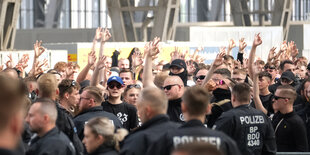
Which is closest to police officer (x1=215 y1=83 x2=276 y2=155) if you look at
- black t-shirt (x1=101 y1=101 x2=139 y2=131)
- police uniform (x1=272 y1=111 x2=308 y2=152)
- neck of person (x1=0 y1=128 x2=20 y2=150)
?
police uniform (x1=272 y1=111 x2=308 y2=152)

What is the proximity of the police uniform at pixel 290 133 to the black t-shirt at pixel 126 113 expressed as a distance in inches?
71.1

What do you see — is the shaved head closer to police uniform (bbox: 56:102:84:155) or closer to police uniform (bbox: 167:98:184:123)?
police uniform (bbox: 167:98:184:123)

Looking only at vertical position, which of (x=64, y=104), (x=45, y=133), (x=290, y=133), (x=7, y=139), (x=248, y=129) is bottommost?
(x=290, y=133)

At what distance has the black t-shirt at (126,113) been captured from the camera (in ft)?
32.4

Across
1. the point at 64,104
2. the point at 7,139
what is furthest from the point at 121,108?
the point at 7,139

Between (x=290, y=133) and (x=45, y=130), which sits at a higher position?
(x=45, y=130)

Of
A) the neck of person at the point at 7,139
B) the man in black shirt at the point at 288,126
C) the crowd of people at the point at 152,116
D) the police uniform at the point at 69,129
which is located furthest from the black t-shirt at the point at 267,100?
the neck of person at the point at 7,139

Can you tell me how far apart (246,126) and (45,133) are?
2598 mm

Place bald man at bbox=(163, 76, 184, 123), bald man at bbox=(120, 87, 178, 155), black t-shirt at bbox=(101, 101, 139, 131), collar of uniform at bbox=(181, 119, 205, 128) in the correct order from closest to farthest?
collar of uniform at bbox=(181, 119, 205, 128) < bald man at bbox=(120, 87, 178, 155) < bald man at bbox=(163, 76, 184, 123) < black t-shirt at bbox=(101, 101, 139, 131)

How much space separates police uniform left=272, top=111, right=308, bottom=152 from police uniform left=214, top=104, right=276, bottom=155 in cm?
85

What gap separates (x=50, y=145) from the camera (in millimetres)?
6738

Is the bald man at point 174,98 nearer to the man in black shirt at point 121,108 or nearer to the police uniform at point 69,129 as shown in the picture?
the man in black shirt at point 121,108

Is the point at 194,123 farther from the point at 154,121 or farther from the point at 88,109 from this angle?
the point at 88,109

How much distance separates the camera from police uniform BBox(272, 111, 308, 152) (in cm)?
943
